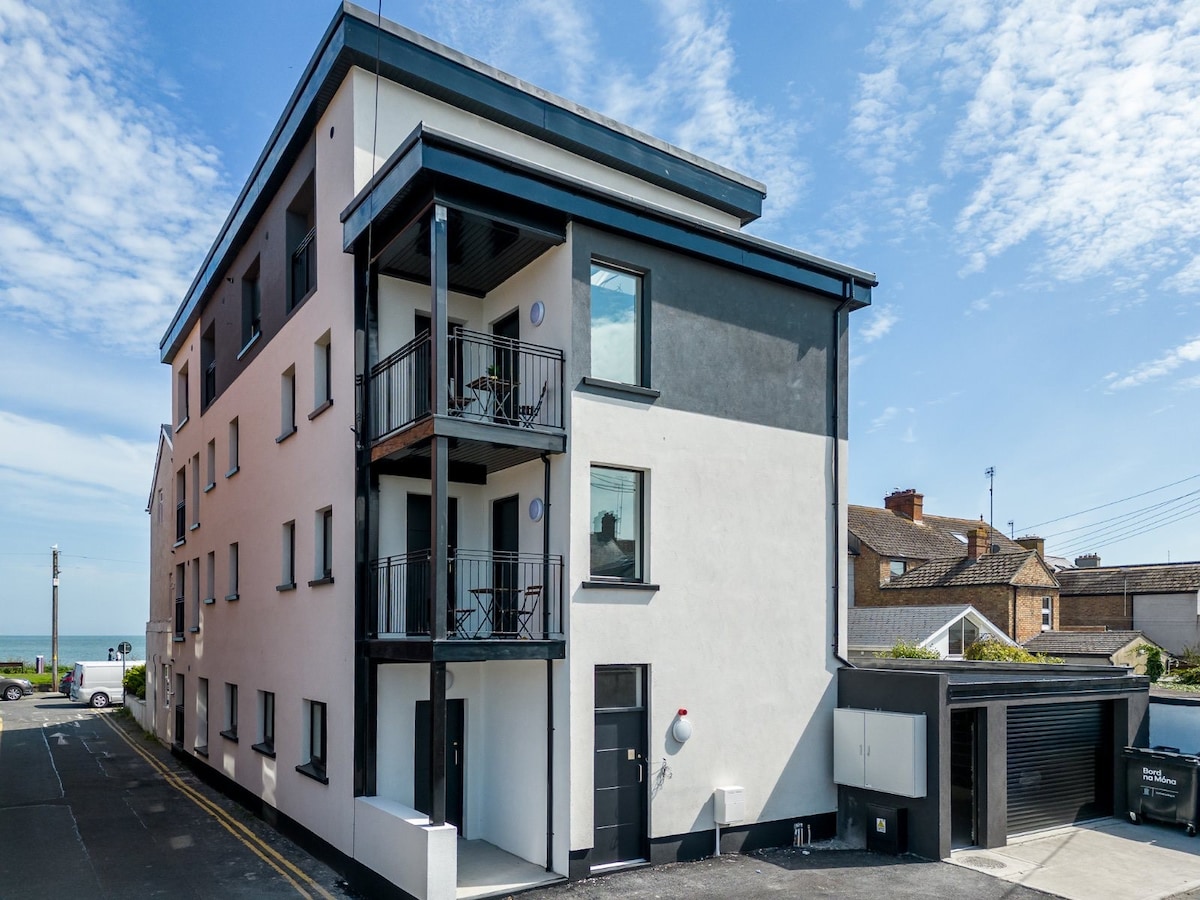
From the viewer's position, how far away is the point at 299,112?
13.8m

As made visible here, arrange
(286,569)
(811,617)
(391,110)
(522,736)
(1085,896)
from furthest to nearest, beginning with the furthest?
(286,569), (811,617), (391,110), (522,736), (1085,896)

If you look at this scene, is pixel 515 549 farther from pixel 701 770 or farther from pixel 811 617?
pixel 811 617

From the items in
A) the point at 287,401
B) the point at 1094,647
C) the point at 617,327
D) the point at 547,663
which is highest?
the point at 617,327

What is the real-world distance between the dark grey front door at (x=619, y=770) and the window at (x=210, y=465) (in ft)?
39.6

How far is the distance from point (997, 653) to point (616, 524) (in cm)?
2024

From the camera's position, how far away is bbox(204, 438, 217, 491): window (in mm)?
19828

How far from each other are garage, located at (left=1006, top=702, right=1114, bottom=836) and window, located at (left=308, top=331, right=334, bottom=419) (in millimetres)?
11024

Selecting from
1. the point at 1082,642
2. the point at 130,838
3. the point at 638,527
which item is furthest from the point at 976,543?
the point at 130,838

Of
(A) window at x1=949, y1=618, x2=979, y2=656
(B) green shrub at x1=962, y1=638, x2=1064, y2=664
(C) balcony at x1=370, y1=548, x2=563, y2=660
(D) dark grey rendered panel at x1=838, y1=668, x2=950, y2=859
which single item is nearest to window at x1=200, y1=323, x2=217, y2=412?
(C) balcony at x1=370, y1=548, x2=563, y2=660

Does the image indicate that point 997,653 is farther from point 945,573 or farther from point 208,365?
point 208,365

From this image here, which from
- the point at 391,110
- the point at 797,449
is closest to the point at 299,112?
the point at 391,110

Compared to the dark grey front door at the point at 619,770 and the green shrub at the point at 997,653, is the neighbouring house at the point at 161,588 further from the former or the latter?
the green shrub at the point at 997,653

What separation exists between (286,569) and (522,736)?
18.0 feet

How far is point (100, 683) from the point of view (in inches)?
1361
